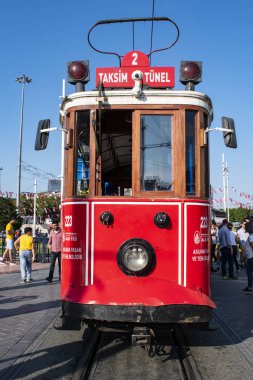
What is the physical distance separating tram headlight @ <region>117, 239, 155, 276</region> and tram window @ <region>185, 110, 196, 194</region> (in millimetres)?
884

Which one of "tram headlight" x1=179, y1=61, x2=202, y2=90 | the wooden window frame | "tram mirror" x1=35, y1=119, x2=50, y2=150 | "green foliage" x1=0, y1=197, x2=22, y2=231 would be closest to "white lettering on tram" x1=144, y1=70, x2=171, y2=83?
"tram headlight" x1=179, y1=61, x2=202, y2=90

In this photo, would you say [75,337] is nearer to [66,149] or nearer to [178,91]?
[66,149]

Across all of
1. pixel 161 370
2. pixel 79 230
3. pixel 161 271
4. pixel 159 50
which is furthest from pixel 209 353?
pixel 159 50

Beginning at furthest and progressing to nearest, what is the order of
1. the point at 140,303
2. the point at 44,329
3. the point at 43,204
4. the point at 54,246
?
the point at 43,204 < the point at 54,246 < the point at 44,329 < the point at 140,303

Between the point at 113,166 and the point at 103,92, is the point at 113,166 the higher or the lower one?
the lower one

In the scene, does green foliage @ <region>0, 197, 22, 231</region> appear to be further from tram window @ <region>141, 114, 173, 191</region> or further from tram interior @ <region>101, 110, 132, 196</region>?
tram window @ <region>141, 114, 173, 191</region>

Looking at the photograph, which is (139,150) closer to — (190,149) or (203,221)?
(190,149)

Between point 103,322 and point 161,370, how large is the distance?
0.79m

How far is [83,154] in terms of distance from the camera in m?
5.52

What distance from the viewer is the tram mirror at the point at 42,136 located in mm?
5753

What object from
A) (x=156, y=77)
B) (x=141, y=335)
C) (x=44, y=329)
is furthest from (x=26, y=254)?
(x=141, y=335)

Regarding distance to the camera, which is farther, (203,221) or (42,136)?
(42,136)

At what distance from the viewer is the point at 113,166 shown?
22.1 feet

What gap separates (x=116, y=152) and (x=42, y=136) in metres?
1.29
